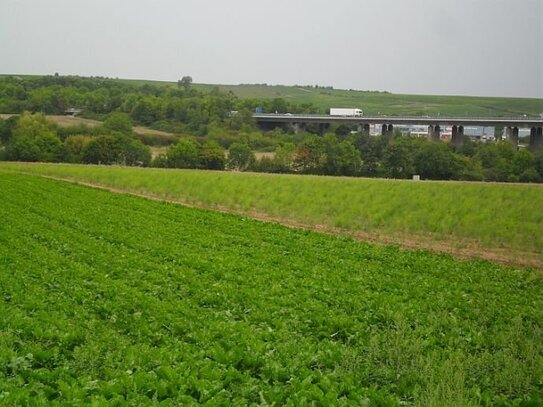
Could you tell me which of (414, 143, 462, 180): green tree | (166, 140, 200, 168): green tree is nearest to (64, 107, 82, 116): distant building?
(166, 140, 200, 168): green tree

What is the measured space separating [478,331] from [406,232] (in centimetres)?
1900

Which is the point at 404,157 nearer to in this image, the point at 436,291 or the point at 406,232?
the point at 406,232

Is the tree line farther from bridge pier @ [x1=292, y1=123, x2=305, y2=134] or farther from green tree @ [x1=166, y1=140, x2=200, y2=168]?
bridge pier @ [x1=292, y1=123, x2=305, y2=134]

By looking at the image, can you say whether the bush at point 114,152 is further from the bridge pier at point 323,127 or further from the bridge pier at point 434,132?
the bridge pier at point 434,132

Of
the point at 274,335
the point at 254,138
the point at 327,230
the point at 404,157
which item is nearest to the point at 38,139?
the point at 254,138

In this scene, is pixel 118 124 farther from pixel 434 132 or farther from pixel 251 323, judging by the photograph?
pixel 251 323

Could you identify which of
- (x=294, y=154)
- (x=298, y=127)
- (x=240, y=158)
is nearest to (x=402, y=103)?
(x=298, y=127)

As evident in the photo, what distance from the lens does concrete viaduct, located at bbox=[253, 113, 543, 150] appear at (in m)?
42.8

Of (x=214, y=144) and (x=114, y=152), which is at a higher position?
(x=214, y=144)

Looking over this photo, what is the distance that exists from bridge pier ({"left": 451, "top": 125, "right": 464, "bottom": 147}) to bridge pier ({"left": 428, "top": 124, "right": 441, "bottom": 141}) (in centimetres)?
243

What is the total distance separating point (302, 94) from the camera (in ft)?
639

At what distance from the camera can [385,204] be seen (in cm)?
3553

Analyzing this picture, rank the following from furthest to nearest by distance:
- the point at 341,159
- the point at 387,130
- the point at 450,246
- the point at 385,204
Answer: the point at 387,130, the point at 341,159, the point at 385,204, the point at 450,246

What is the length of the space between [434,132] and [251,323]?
57087mm
